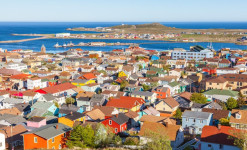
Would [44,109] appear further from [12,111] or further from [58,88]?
[58,88]

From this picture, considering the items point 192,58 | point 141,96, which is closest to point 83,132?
point 141,96

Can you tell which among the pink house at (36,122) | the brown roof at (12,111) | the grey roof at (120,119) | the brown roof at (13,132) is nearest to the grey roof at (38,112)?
the brown roof at (12,111)

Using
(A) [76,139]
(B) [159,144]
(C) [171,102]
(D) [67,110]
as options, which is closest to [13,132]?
(A) [76,139]

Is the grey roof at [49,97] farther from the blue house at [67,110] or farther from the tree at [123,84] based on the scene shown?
the tree at [123,84]

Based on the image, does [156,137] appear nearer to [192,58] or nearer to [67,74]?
[67,74]

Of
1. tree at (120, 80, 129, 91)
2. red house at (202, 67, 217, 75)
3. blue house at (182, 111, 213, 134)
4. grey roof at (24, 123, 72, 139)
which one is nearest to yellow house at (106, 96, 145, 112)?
blue house at (182, 111, 213, 134)

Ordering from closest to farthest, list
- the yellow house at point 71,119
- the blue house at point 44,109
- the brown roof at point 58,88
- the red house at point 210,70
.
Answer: the yellow house at point 71,119, the blue house at point 44,109, the brown roof at point 58,88, the red house at point 210,70
